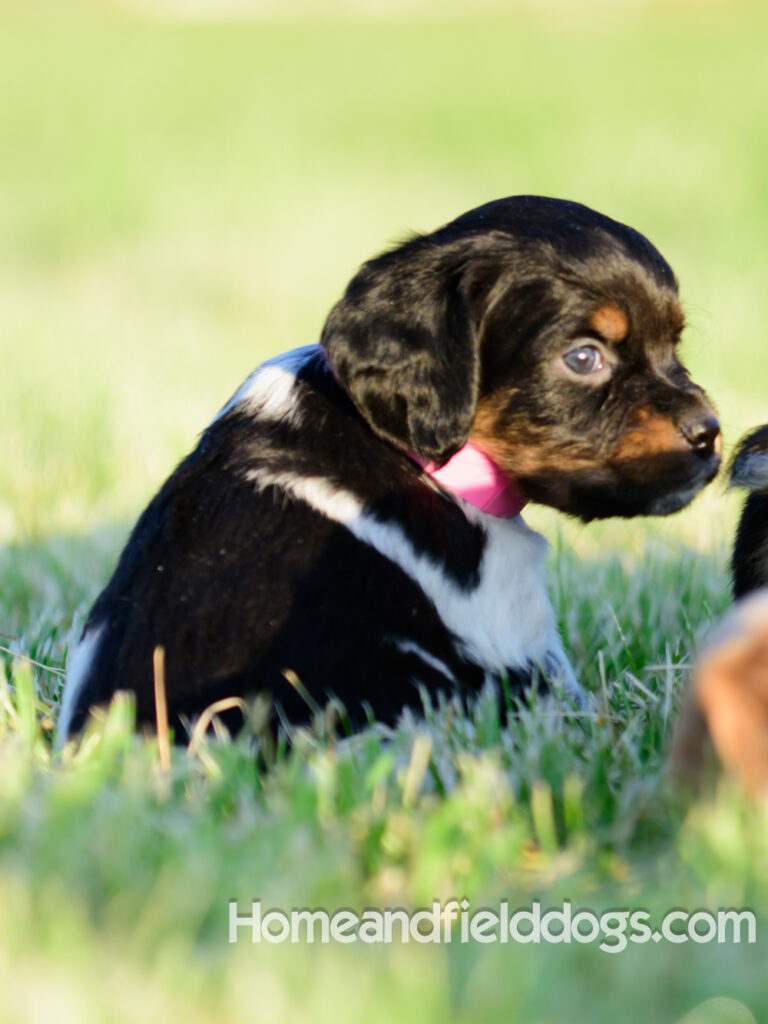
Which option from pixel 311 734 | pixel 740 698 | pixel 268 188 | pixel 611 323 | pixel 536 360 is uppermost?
pixel 268 188

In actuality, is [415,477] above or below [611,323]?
below

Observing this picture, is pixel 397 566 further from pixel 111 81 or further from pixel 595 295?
pixel 111 81

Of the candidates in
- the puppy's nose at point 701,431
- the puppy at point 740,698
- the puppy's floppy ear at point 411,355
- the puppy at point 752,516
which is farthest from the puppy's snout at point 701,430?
the puppy at point 740,698

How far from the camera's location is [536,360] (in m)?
3.10

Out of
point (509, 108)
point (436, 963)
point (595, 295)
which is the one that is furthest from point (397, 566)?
point (509, 108)

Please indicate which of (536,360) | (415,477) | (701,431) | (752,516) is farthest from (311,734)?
(752,516)

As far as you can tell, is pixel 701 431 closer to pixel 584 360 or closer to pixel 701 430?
pixel 701 430

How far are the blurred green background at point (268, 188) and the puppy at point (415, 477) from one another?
644 millimetres

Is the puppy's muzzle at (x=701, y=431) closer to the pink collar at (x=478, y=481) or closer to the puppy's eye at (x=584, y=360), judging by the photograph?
the puppy's eye at (x=584, y=360)

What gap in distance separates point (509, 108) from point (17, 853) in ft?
54.0

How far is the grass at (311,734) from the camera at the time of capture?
1749mm

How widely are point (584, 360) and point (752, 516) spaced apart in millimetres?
777

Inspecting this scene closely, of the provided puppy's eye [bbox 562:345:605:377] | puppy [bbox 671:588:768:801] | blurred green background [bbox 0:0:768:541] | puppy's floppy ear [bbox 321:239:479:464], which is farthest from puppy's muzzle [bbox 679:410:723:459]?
puppy [bbox 671:588:768:801]

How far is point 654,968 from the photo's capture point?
5.77 feet
